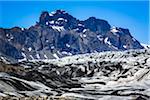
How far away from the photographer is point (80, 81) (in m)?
99.4

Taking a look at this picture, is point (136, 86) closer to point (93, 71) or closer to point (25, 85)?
point (25, 85)

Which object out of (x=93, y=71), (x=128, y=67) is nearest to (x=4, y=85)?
(x=128, y=67)

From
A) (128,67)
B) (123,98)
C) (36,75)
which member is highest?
(128,67)

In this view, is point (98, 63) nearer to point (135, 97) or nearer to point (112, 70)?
point (112, 70)

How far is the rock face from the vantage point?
173 feet

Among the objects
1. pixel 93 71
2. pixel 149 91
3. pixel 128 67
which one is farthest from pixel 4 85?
pixel 93 71

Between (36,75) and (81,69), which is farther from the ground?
(81,69)

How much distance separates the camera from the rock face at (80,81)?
52.7 metres

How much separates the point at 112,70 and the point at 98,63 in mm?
17220

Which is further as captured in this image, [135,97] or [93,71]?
[93,71]

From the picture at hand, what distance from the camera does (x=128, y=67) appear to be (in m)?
119

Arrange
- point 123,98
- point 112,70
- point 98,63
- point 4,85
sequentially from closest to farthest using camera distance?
point 123,98 < point 4,85 < point 112,70 < point 98,63

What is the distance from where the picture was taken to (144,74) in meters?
92.5

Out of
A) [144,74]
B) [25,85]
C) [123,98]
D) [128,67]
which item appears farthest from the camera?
[128,67]
